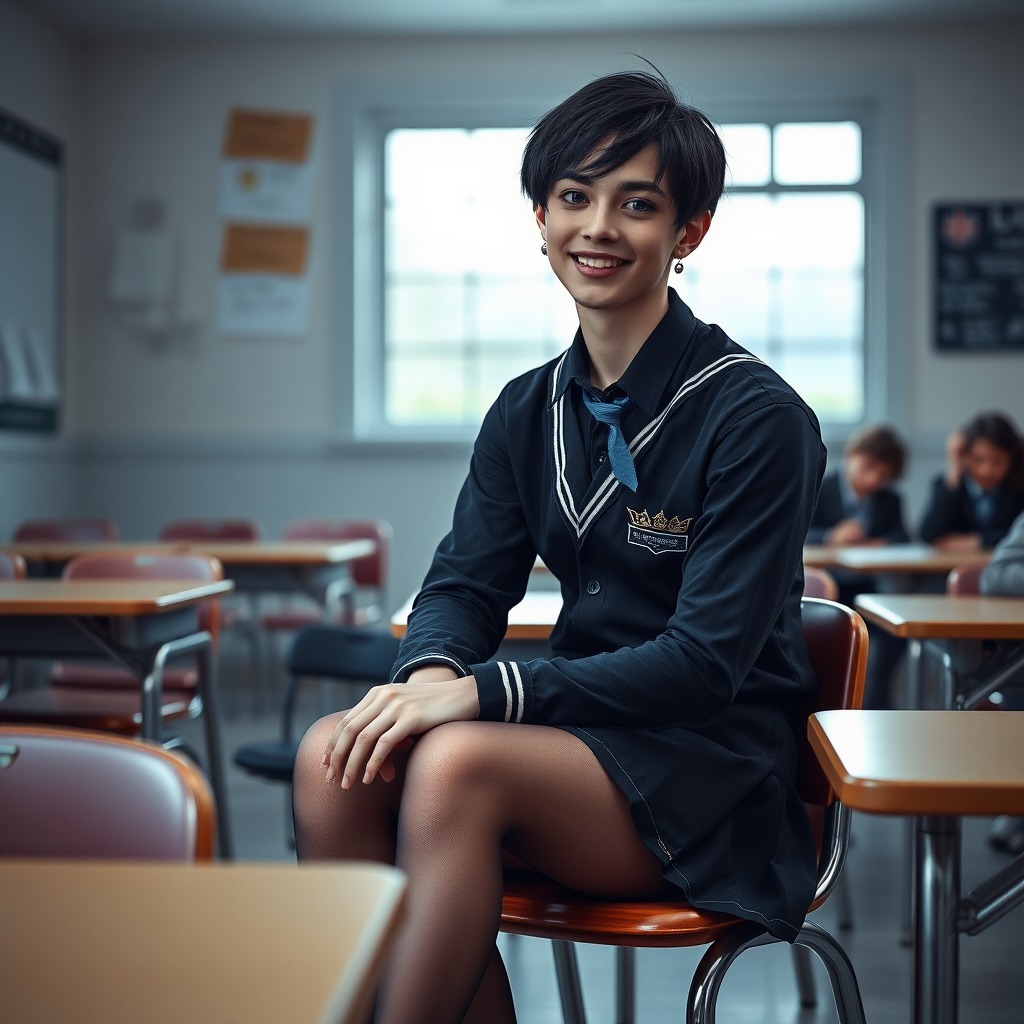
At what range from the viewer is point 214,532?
484cm

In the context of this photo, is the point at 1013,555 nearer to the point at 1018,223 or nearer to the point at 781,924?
the point at 781,924

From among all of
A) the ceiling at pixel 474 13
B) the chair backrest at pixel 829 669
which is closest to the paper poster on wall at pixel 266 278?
the ceiling at pixel 474 13

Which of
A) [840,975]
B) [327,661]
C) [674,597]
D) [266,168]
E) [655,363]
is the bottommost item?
[840,975]

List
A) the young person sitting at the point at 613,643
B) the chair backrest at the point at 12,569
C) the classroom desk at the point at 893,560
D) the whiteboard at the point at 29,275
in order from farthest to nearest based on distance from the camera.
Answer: the whiteboard at the point at 29,275 < the classroom desk at the point at 893,560 < the chair backrest at the point at 12,569 < the young person sitting at the point at 613,643

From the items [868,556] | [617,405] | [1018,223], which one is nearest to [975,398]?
[1018,223]

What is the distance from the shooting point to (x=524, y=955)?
7.80 feet

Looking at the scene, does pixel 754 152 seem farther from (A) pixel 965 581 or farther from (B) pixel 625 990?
(B) pixel 625 990

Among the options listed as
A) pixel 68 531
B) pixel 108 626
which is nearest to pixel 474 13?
pixel 68 531

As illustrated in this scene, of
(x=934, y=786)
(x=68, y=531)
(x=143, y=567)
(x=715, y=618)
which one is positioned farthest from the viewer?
(x=68, y=531)

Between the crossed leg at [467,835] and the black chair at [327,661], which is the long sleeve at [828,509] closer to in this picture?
the black chair at [327,661]

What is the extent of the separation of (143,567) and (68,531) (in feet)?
7.03

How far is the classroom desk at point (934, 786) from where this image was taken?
817 millimetres

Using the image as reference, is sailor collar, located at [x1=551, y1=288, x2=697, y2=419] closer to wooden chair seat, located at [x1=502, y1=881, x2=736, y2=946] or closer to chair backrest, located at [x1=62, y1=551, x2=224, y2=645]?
wooden chair seat, located at [x1=502, y1=881, x2=736, y2=946]

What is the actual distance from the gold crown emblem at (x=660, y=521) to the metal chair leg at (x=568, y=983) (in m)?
0.66
